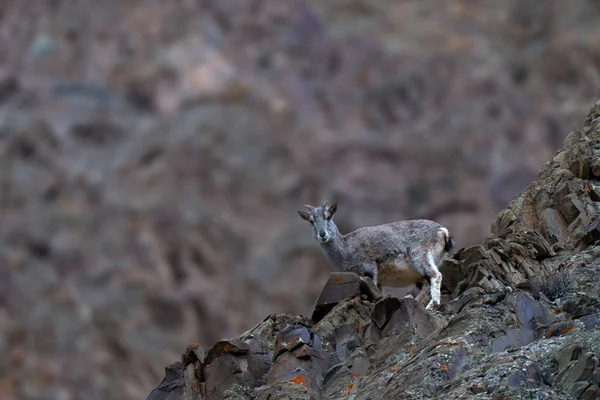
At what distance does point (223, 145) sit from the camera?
207 feet

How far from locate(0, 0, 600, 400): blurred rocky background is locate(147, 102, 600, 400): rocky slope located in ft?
111

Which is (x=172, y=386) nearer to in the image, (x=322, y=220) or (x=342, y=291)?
(x=342, y=291)

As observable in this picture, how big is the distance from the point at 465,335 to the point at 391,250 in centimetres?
526

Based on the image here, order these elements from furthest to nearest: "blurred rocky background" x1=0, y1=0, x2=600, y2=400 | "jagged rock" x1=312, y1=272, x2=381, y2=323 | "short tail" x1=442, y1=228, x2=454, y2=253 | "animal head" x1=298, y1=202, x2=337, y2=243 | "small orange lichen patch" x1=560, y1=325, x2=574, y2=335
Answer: "blurred rocky background" x1=0, y1=0, x2=600, y2=400 < "animal head" x1=298, y1=202, x2=337, y2=243 < "short tail" x1=442, y1=228, x2=454, y2=253 < "jagged rock" x1=312, y1=272, x2=381, y2=323 < "small orange lichen patch" x1=560, y1=325, x2=574, y2=335

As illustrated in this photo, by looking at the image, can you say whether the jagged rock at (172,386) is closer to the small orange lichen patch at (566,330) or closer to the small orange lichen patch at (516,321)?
A: the small orange lichen patch at (516,321)

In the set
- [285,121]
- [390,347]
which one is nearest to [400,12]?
[285,121]

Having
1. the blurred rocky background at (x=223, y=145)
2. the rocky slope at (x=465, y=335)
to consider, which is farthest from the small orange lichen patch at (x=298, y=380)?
the blurred rocky background at (x=223, y=145)

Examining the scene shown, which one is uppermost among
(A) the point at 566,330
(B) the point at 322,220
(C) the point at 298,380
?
(B) the point at 322,220

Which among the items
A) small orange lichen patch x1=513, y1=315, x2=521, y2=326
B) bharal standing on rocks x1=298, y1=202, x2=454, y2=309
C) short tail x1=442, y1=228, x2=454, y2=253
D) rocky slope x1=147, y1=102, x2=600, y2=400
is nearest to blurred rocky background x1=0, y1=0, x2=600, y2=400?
bharal standing on rocks x1=298, y1=202, x2=454, y2=309

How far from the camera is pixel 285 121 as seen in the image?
211 ft

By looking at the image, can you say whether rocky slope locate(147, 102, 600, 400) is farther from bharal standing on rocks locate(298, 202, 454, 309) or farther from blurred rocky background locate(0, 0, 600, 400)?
blurred rocky background locate(0, 0, 600, 400)

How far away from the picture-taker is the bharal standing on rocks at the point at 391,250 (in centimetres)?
2042

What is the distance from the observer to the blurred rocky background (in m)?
55.8

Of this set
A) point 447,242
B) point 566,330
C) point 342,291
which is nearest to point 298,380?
point 342,291
